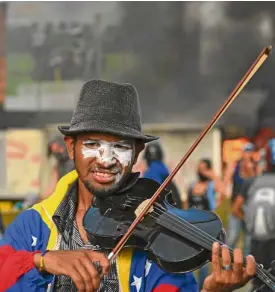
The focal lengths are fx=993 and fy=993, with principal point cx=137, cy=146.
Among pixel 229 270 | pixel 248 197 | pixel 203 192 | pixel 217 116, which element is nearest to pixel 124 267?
pixel 229 270

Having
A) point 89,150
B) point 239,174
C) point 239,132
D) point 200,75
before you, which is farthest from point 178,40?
point 89,150

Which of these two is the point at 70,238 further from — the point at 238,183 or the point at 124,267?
the point at 238,183

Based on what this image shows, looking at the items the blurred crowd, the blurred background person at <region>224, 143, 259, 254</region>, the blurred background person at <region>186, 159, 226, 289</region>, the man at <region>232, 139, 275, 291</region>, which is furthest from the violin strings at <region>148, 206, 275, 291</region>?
the blurred background person at <region>186, 159, 226, 289</region>

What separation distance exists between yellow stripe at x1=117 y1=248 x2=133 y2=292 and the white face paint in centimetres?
25

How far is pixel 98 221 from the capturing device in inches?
104

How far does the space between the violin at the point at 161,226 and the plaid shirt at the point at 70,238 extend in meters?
0.05

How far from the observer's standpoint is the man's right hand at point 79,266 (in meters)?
2.32

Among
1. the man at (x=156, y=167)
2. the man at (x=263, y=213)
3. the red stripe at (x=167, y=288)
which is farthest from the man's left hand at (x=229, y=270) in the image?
the man at (x=156, y=167)

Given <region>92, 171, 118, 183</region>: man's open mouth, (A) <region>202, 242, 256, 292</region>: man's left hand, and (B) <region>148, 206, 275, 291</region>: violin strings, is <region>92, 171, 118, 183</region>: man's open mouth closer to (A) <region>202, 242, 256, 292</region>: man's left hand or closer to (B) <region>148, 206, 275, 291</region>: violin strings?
(B) <region>148, 206, 275, 291</region>: violin strings

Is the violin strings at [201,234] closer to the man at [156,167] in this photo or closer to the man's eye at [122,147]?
the man's eye at [122,147]

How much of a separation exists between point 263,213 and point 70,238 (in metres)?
4.12

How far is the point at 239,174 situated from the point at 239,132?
5959 millimetres

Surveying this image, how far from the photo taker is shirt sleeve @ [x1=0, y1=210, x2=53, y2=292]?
253cm

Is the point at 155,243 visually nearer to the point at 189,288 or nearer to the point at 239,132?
the point at 189,288
